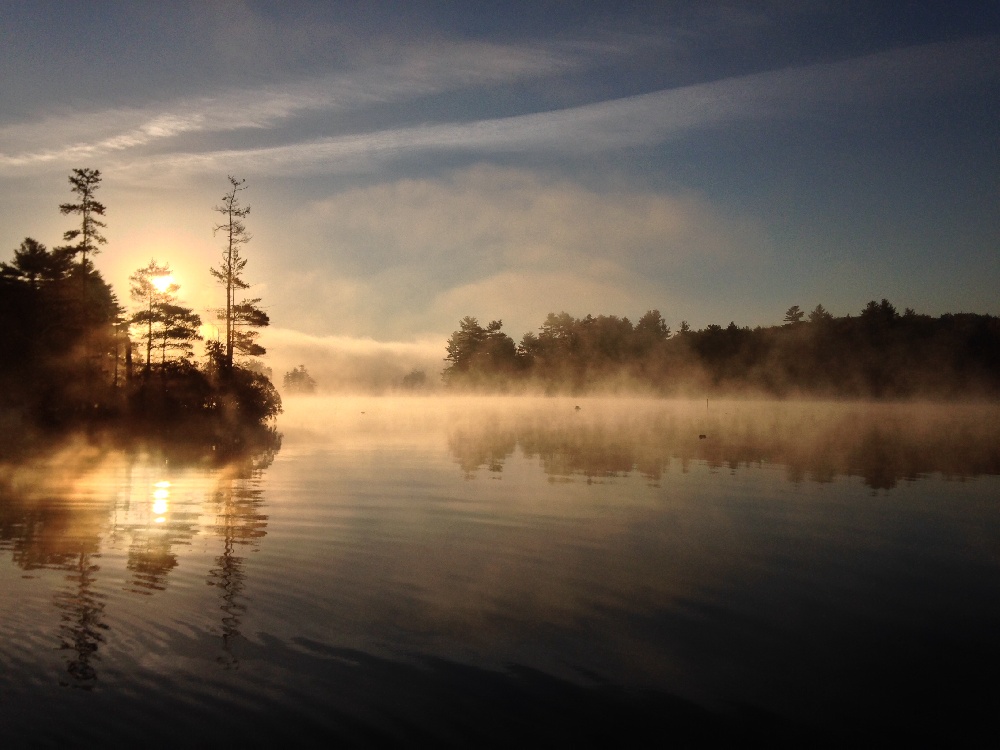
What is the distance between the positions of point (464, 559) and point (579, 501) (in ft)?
28.0

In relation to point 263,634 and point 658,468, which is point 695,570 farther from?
point 658,468

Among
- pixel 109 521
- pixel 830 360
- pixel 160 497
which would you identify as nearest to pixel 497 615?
pixel 109 521

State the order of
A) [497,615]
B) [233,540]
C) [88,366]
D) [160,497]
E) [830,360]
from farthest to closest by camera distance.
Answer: [830,360]
[88,366]
[160,497]
[233,540]
[497,615]

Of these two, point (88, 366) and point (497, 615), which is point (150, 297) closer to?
point (88, 366)

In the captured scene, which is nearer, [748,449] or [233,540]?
[233,540]

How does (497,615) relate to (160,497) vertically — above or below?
below

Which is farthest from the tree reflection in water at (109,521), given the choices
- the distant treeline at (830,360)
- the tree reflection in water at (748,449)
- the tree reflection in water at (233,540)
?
the distant treeline at (830,360)

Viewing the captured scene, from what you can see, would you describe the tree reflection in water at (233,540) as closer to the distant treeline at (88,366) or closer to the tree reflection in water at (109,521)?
the tree reflection in water at (109,521)

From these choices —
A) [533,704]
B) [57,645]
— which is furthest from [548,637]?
[57,645]

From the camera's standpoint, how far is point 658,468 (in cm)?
3338

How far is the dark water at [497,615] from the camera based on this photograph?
28.5 feet

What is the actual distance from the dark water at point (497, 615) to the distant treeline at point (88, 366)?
1215 inches

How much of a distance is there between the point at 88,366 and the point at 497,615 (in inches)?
2242

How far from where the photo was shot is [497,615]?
40.5 feet
